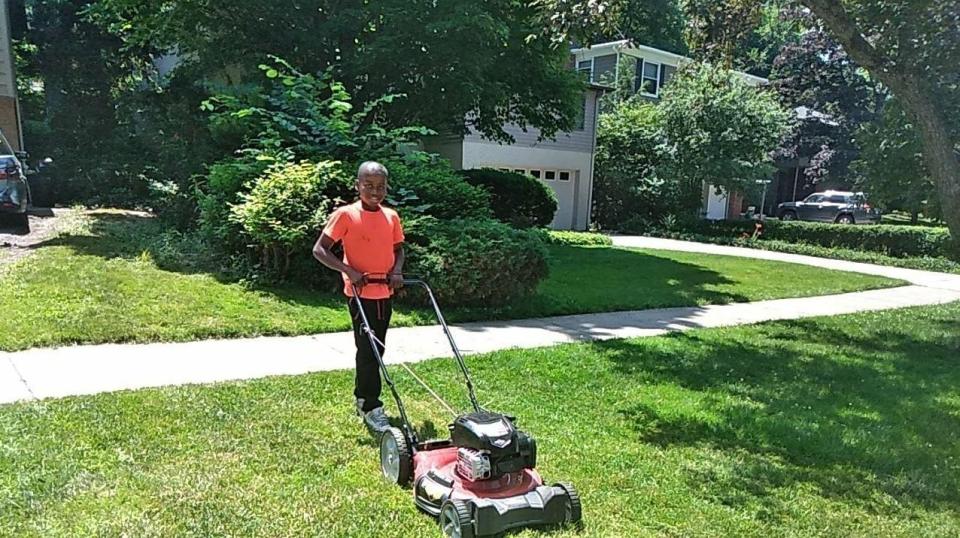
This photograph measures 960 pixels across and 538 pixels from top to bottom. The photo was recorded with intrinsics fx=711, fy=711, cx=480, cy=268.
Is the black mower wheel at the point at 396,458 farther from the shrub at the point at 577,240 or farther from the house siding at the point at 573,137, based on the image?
the house siding at the point at 573,137

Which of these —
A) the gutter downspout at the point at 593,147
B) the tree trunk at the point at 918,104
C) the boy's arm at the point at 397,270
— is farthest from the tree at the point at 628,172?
the boy's arm at the point at 397,270

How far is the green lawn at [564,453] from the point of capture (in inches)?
128

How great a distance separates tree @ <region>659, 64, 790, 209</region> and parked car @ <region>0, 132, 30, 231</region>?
16767mm

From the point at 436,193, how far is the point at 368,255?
546 centimetres

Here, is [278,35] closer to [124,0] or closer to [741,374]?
[124,0]

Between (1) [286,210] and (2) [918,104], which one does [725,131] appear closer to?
(2) [918,104]

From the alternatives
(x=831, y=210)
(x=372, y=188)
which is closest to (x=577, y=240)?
(x=372, y=188)

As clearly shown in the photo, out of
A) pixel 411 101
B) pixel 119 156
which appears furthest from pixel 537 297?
pixel 119 156

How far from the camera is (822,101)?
30.1 metres

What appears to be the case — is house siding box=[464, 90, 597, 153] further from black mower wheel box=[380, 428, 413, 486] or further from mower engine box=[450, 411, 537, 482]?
mower engine box=[450, 411, 537, 482]

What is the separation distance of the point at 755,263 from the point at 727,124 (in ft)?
24.8

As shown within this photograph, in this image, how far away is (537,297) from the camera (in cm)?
905

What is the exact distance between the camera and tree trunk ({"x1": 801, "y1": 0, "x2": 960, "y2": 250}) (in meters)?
7.12

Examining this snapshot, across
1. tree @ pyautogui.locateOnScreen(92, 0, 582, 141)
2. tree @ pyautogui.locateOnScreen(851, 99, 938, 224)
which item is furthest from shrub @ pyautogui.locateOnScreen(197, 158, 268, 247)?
tree @ pyautogui.locateOnScreen(851, 99, 938, 224)
